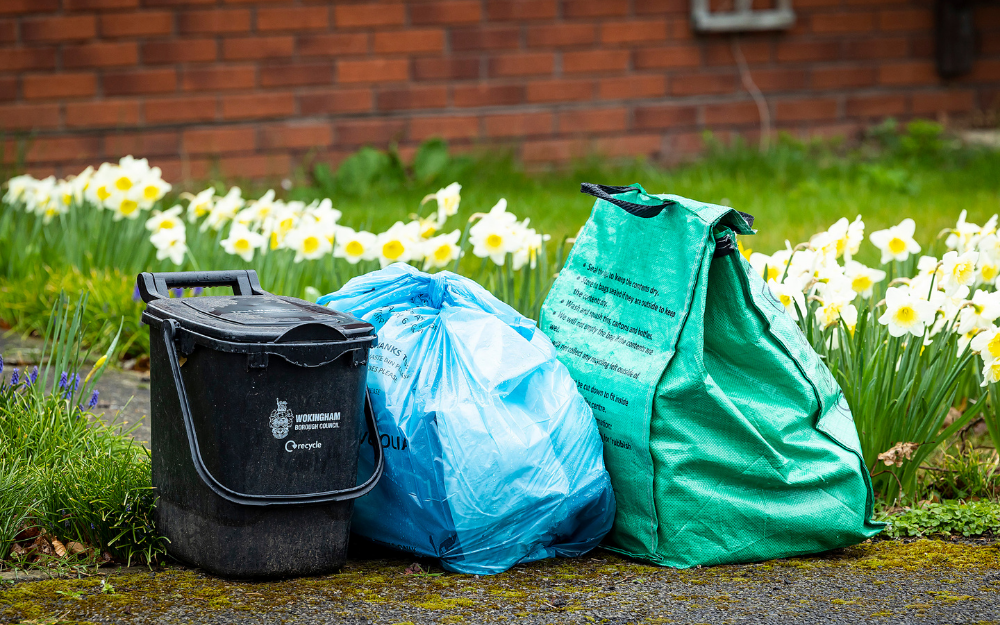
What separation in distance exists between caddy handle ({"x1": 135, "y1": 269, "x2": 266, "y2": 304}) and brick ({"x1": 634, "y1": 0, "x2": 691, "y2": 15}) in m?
5.30

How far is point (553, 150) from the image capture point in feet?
23.9

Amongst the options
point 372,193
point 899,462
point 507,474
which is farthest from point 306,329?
point 372,193

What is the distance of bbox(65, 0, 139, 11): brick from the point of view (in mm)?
6309

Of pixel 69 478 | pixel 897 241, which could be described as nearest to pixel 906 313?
pixel 897 241

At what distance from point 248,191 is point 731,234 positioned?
4.80 m

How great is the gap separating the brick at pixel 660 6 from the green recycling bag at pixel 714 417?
5152 millimetres

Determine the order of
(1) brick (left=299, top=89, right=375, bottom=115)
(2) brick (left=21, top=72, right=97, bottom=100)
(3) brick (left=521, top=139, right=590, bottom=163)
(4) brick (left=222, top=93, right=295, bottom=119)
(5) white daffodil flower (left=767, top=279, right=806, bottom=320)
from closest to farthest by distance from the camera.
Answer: (5) white daffodil flower (left=767, top=279, right=806, bottom=320), (2) brick (left=21, top=72, right=97, bottom=100), (4) brick (left=222, top=93, right=295, bottom=119), (1) brick (left=299, top=89, right=375, bottom=115), (3) brick (left=521, top=139, right=590, bottom=163)

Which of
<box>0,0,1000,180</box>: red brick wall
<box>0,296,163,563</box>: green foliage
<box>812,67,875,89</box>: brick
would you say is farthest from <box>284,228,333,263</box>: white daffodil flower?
<box>812,67,875,89</box>: brick

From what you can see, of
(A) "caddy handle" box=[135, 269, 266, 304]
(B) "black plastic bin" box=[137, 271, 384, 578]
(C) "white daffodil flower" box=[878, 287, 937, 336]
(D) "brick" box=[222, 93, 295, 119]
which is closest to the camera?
(B) "black plastic bin" box=[137, 271, 384, 578]

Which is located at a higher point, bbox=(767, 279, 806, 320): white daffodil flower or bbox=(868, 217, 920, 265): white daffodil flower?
bbox=(868, 217, 920, 265): white daffodil flower

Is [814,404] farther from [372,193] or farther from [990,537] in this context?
[372,193]

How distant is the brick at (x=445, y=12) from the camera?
270 inches

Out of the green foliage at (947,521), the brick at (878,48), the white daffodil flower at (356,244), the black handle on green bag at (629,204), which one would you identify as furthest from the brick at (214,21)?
the green foliage at (947,521)

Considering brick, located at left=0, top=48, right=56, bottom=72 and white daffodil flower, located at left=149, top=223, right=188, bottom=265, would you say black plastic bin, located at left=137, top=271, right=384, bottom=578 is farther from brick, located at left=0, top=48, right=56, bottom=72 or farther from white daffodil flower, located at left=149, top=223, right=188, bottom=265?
brick, located at left=0, top=48, right=56, bottom=72
